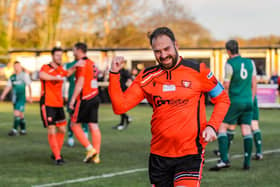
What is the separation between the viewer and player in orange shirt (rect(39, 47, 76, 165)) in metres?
9.92

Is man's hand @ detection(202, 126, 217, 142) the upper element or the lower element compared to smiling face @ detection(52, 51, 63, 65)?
lower

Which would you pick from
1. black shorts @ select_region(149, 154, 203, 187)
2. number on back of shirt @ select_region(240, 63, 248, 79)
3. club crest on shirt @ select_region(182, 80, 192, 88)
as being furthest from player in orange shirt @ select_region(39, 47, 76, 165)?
club crest on shirt @ select_region(182, 80, 192, 88)

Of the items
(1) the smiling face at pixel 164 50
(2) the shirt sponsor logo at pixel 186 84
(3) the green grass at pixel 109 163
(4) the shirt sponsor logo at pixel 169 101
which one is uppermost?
(1) the smiling face at pixel 164 50

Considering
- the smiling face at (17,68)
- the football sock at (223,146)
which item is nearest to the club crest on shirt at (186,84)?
the football sock at (223,146)

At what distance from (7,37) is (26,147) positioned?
1279 inches

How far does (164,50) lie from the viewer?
4.73 meters

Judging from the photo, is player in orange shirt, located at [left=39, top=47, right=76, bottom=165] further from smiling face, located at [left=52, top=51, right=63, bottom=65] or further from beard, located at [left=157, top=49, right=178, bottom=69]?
beard, located at [left=157, top=49, right=178, bottom=69]

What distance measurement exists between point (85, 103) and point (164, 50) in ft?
18.4

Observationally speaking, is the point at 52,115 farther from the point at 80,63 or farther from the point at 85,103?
the point at 80,63

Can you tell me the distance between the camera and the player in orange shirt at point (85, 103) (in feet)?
32.8

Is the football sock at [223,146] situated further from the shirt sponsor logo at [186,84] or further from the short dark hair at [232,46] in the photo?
the shirt sponsor logo at [186,84]

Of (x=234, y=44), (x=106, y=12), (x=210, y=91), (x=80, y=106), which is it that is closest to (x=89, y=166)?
(x=80, y=106)

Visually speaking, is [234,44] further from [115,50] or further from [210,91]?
[115,50]

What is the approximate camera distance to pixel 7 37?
43375mm
